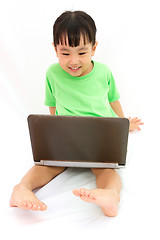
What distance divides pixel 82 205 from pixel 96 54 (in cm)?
82

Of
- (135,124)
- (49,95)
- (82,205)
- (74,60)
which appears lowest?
(82,205)

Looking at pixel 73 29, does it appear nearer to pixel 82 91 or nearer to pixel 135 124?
pixel 82 91

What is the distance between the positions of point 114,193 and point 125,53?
2.74 feet

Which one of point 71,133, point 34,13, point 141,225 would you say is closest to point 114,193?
point 141,225

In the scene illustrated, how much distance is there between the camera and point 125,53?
4.83 ft

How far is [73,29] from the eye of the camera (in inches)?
36.8

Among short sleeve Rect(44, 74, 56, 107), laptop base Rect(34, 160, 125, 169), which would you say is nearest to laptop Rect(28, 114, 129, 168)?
laptop base Rect(34, 160, 125, 169)

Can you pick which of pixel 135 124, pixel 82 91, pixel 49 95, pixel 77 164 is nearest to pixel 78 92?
pixel 82 91

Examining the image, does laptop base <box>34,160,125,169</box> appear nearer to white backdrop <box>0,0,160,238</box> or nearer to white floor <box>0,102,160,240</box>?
white floor <box>0,102,160,240</box>

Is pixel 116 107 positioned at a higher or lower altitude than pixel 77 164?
higher

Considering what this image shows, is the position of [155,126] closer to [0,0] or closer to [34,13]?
[34,13]

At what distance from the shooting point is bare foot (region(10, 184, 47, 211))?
2.77ft

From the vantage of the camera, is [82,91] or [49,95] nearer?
[82,91]

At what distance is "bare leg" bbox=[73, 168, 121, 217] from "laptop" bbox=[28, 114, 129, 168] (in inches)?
2.0
